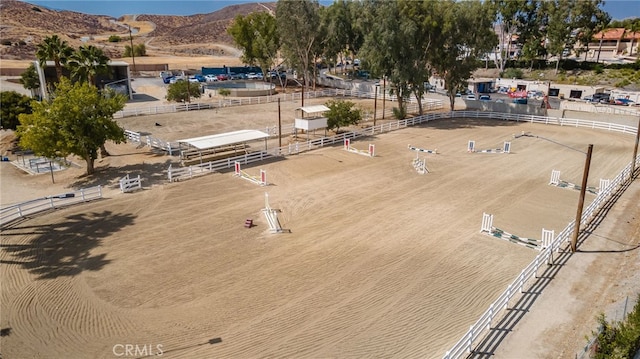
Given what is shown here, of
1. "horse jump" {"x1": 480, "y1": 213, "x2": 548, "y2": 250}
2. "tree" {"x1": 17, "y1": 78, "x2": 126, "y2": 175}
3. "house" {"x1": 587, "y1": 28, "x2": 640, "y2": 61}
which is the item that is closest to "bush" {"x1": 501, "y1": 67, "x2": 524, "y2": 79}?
"house" {"x1": 587, "y1": 28, "x2": 640, "y2": 61}

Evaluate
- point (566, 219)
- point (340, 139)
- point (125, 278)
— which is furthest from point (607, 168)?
point (125, 278)

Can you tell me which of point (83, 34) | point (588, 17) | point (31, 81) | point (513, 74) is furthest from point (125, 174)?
point (83, 34)

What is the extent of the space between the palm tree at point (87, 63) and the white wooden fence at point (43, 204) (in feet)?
61.8

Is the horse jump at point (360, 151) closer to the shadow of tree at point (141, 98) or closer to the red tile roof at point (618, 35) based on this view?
the shadow of tree at point (141, 98)

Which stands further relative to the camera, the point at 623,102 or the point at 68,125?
the point at 623,102

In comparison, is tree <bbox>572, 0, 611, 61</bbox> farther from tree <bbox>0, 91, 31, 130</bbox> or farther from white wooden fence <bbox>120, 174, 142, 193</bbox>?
tree <bbox>0, 91, 31, 130</bbox>

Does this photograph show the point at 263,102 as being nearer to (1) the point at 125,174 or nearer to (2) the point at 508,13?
(1) the point at 125,174

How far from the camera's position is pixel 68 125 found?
25141 mm

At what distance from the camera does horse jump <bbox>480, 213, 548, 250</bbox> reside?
1842cm

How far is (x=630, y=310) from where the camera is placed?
13.4 metres

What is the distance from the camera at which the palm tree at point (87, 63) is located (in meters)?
36.5

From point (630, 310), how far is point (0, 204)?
99.2ft
